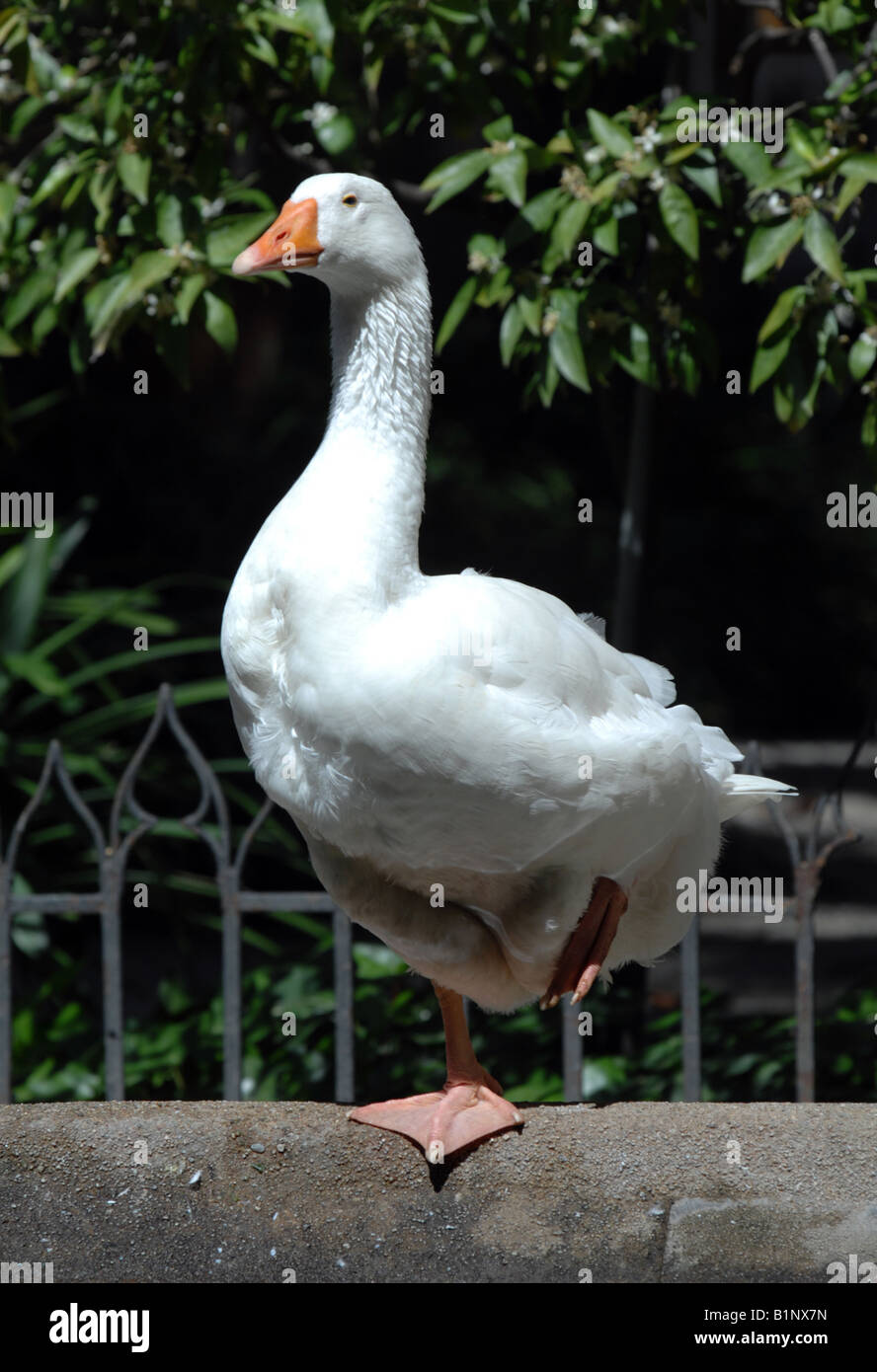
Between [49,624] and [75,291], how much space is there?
7.32 ft

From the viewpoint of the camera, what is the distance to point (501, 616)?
2645 mm

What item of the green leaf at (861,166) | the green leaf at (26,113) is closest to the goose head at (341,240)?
the green leaf at (861,166)

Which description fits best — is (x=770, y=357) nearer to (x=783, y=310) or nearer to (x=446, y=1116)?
(x=783, y=310)

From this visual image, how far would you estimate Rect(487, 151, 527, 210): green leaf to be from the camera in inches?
131

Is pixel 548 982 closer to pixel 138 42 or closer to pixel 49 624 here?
pixel 138 42

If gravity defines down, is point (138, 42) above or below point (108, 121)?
above

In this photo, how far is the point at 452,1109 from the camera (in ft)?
9.32

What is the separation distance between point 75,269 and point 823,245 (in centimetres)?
176

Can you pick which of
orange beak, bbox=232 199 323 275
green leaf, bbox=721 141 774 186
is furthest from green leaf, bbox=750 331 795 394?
orange beak, bbox=232 199 323 275

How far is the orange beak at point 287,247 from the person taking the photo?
8.71 feet

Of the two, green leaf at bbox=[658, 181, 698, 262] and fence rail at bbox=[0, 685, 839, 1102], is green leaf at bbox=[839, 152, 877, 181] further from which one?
fence rail at bbox=[0, 685, 839, 1102]

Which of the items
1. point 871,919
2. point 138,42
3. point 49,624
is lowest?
point 871,919

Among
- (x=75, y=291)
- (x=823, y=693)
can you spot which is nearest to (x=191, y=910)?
(x=75, y=291)

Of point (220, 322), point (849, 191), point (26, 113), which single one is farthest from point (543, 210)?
point (26, 113)
